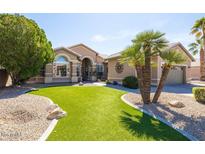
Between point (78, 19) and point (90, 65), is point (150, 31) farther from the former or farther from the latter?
point (90, 65)

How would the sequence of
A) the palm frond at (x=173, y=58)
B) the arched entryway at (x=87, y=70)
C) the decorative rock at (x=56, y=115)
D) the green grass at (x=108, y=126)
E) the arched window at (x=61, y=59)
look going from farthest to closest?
the arched entryway at (x=87, y=70) → the arched window at (x=61, y=59) → the palm frond at (x=173, y=58) → the decorative rock at (x=56, y=115) → the green grass at (x=108, y=126)

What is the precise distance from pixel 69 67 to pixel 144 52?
17.5 m

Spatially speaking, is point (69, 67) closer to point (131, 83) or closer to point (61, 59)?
point (61, 59)

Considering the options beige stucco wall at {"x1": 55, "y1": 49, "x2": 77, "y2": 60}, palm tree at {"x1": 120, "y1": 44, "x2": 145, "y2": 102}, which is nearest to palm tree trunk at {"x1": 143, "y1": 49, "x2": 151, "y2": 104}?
palm tree at {"x1": 120, "y1": 44, "x2": 145, "y2": 102}

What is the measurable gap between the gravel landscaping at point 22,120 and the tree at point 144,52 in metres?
5.83

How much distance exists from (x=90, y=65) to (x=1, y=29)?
19.0 metres

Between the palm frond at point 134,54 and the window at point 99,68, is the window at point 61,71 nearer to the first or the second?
the window at point 99,68

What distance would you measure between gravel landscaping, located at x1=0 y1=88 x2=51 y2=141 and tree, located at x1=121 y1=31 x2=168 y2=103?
5.83 m

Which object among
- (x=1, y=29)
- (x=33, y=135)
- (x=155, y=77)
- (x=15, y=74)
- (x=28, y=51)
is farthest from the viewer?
(x=155, y=77)

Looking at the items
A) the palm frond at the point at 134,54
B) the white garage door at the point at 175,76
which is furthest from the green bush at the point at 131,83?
the palm frond at the point at 134,54

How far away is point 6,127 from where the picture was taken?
6484mm

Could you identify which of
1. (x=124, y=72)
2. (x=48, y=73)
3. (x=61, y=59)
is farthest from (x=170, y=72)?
(x=48, y=73)

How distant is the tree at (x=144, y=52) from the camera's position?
10070mm
